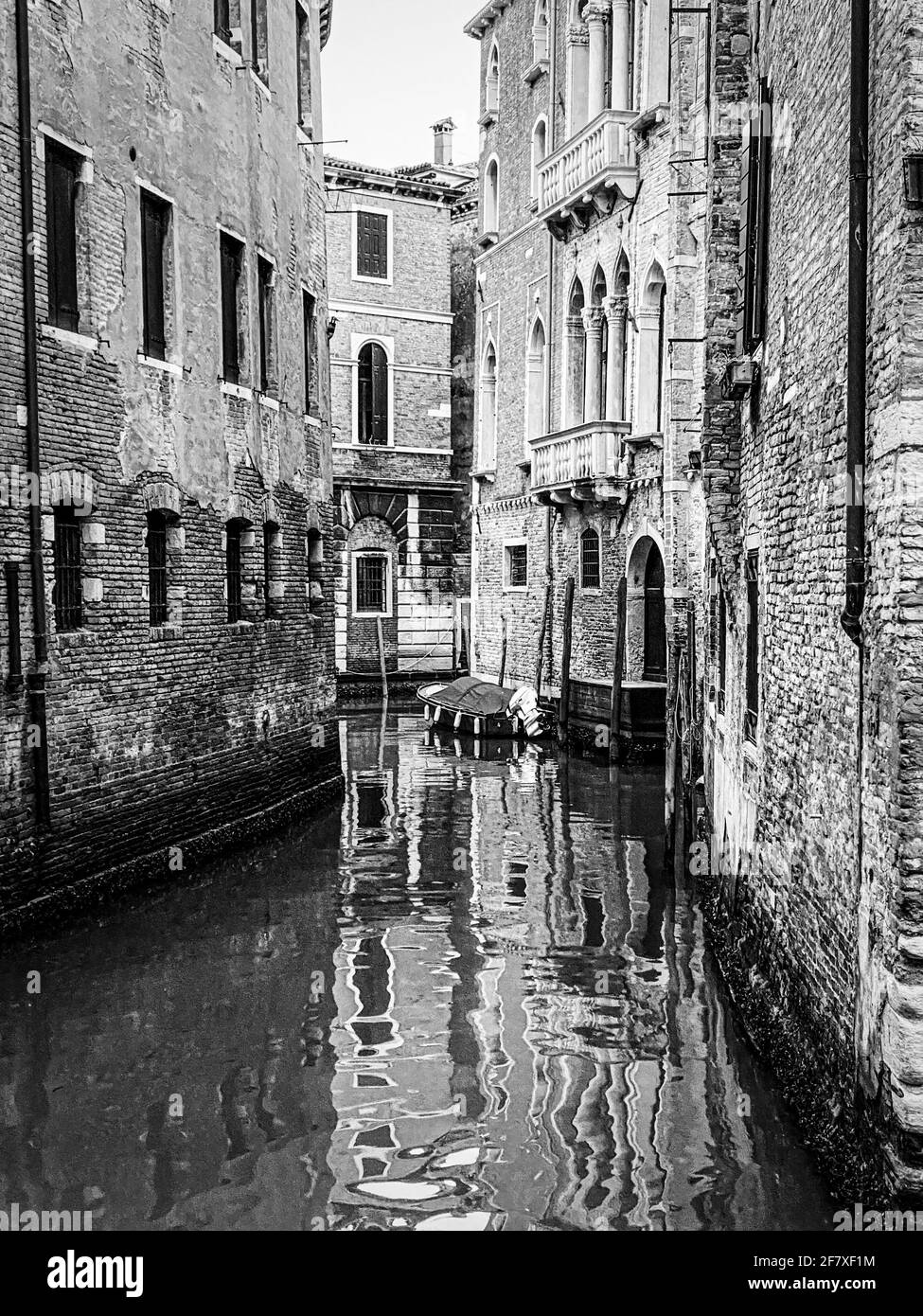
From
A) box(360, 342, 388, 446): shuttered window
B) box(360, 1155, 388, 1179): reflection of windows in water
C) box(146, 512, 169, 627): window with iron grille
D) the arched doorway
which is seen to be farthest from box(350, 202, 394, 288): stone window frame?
box(360, 1155, 388, 1179): reflection of windows in water

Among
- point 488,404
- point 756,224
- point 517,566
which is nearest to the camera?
point 756,224

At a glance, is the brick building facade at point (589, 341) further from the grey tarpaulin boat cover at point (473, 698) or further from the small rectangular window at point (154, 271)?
the small rectangular window at point (154, 271)

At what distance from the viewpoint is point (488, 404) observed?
25.4 metres

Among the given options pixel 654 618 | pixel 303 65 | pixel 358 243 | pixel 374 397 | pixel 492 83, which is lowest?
pixel 654 618

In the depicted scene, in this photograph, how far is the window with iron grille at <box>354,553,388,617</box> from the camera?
27.3 metres

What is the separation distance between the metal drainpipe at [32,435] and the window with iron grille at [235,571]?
12.0 feet

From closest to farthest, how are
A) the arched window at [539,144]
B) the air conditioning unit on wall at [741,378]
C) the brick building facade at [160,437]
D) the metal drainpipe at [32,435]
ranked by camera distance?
the air conditioning unit on wall at [741,378] < the metal drainpipe at [32,435] < the brick building facade at [160,437] < the arched window at [539,144]

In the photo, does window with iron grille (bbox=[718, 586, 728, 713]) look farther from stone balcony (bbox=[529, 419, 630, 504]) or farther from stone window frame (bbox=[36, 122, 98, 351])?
stone balcony (bbox=[529, 419, 630, 504])

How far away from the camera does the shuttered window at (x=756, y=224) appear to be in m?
7.49

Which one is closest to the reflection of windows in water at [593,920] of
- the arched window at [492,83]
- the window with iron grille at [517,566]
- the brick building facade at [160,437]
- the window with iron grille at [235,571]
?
the brick building facade at [160,437]

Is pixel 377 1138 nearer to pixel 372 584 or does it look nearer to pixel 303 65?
pixel 303 65

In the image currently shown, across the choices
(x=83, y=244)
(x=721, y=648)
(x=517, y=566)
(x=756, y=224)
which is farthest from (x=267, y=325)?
(x=517, y=566)

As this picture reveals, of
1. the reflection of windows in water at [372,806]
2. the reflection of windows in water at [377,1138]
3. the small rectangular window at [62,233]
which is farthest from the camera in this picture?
the reflection of windows in water at [372,806]

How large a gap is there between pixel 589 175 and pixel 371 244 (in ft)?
30.2
